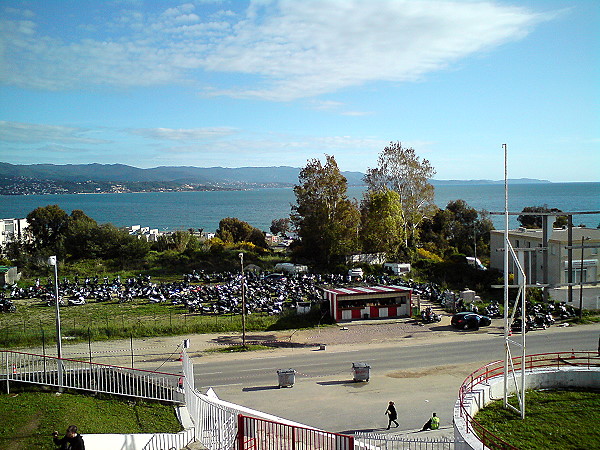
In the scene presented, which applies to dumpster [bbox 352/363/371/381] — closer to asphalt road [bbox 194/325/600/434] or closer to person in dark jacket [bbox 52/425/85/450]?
asphalt road [bbox 194/325/600/434]

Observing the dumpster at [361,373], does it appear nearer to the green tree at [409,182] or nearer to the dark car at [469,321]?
the dark car at [469,321]

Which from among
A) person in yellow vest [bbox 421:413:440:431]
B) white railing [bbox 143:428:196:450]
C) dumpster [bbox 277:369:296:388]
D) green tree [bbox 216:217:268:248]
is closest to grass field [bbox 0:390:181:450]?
white railing [bbox 143:428:196:450]

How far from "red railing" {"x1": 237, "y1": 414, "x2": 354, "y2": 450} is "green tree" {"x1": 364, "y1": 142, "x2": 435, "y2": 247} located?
40.3m

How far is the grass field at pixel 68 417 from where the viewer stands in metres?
10.9

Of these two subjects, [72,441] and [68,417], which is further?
[68,417]

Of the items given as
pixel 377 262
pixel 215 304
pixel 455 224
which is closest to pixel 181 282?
pixel 215 304

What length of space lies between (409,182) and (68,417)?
4324cm

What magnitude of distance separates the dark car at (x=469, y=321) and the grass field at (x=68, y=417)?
64.8 feet

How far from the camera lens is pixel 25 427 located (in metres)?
11.3

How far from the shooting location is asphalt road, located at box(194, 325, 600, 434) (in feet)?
54.5

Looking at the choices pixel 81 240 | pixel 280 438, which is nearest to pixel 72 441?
pixel 280 438

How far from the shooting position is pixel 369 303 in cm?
3192

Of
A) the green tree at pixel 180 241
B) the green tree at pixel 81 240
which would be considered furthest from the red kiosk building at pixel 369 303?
the green tree at pixel 81 240

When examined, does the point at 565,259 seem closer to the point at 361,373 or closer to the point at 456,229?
the point at 361,373
